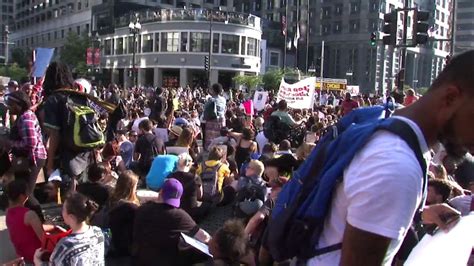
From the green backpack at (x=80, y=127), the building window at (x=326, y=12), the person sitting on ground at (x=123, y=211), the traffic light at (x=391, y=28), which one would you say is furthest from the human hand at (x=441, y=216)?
the building window at (x=326, y=12)

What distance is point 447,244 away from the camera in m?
2.50

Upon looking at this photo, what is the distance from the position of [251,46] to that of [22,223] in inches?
2539

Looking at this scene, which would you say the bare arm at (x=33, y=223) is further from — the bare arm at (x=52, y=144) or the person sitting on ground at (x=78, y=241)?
the bare arm at (x=52, y=144)

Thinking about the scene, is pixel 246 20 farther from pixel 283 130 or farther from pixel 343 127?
pixel 343 127

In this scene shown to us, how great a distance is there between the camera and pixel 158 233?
17.2 feet

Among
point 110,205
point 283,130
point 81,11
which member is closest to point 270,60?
point 81,11

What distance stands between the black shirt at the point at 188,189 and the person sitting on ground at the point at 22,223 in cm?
223

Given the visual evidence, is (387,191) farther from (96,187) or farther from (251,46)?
(251,46)

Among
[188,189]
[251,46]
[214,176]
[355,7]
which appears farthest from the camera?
[355,7]

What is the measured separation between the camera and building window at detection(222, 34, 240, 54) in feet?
216

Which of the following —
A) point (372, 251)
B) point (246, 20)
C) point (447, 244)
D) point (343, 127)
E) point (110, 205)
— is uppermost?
point (246, 20)

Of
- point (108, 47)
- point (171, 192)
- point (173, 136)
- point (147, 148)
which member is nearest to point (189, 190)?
point (171, 192)

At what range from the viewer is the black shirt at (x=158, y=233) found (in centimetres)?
526

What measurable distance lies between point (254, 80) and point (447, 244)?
179 feet
